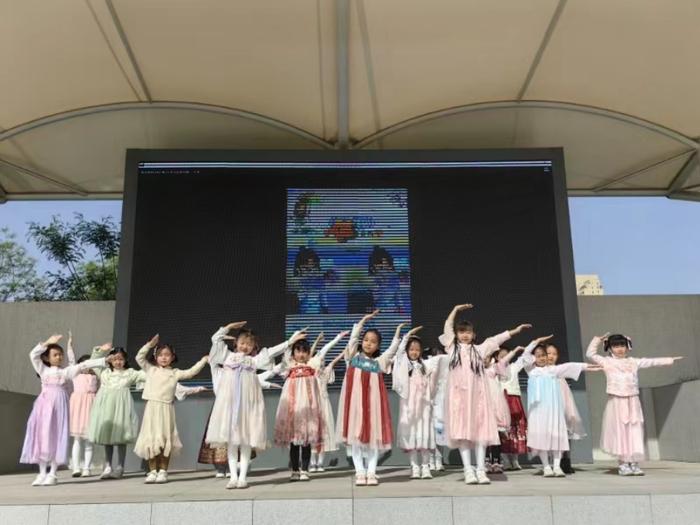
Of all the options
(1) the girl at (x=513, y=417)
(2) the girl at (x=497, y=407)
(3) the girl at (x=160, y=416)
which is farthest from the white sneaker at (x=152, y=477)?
(1) the girl at (x=513, y=417)

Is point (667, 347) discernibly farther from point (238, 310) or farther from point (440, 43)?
point (238, 310)

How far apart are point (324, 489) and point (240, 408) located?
1031 millimetres

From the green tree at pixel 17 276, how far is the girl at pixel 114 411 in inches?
286

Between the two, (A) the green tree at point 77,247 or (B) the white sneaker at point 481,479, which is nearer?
(B) the white sneaker at point 481,479

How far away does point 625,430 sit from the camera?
652cm

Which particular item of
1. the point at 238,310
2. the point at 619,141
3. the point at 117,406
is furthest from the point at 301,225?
the point at 619,141

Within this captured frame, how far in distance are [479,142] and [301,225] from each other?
3.46 meters

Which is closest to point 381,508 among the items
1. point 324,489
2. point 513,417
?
point 324,489

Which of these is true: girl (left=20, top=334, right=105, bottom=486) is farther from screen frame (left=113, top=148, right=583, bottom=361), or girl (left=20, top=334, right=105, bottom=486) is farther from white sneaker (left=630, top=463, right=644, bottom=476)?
white sneaker (left=630, top=463, right=644, bottom=476)

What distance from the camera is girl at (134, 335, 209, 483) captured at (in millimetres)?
A: 6043

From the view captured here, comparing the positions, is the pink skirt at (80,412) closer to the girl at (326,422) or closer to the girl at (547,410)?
the girl at (326,422)

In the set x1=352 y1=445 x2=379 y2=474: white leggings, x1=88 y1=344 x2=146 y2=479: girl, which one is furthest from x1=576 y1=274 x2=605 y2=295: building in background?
x1=88 y1=344 x2=146 y2=479: girl

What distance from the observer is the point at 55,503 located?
4.38 meters

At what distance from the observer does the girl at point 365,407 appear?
18.1 feet
